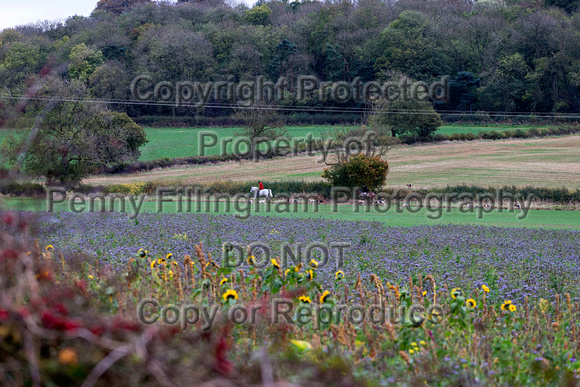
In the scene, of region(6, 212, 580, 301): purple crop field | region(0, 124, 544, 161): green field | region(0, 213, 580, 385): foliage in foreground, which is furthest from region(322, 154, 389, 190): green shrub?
region(0, 213, 580, 385): foliage in foreground

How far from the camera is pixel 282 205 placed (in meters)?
27.1

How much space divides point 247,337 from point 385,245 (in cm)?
747

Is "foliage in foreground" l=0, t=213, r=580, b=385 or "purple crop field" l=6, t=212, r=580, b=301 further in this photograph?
"purple crop field" l=6, t=212, r=580, b=301

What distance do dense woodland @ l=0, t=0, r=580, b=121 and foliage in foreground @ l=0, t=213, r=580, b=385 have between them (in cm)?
5835

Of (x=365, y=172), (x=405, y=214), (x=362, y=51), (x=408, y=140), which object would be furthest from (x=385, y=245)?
(x=362, y=51)

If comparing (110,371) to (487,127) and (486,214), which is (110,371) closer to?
(486,214)

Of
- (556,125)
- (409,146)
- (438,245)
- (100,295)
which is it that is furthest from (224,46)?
(100,295)

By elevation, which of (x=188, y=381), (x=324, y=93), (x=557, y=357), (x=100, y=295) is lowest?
(x=557, y=357)

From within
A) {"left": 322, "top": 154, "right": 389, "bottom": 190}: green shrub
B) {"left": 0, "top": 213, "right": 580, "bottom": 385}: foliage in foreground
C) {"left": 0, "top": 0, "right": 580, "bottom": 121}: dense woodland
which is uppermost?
{"left": 0, "top": 0, "right": 580, "bottom": 121}: dense woodland

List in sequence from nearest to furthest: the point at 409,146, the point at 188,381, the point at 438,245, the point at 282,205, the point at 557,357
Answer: the point at 188,381 → the point at 557,357 → the point at 438,245 → the point at 282,205 → the point at 409,146

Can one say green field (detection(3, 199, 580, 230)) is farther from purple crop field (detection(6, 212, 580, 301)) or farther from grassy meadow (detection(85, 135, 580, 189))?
grassy meadow (detection(85, 135, 580, 189))

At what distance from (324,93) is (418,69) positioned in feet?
43.7

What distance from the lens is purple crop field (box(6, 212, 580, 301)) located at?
857 centimetres

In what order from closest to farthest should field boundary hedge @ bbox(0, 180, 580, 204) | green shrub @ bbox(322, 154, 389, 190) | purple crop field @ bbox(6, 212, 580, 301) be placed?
purple crop field @ bbox(6, 212, 580, 301)
field boundary hedge @ bbox(0, 180, 580, 204)
green shrub @ bbox(322, 154, 389, 190)
